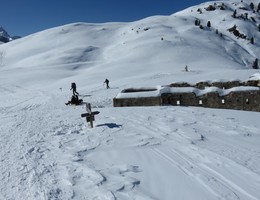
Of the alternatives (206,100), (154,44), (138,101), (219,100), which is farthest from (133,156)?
(154,44)

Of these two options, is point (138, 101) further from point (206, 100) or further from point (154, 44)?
point (154, 44)

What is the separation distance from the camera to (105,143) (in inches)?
402

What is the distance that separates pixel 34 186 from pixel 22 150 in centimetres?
297

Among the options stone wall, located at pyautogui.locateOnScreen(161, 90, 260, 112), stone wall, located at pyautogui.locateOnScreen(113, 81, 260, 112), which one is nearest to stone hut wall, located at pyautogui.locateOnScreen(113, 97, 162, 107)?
stone wall, located at pyautogui.locateOnScreen(113, 81, 260, 112)

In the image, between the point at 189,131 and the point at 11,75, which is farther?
the point at 11,75

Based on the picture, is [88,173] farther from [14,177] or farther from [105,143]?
[105,143]

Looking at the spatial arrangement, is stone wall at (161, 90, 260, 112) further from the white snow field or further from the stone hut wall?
the white snow field

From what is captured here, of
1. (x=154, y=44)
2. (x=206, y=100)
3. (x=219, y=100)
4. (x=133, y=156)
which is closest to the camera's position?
(x=133, y=156)

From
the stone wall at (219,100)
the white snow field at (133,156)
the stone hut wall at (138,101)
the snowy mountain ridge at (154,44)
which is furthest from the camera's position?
the snowy mountain ridge at (154,44)

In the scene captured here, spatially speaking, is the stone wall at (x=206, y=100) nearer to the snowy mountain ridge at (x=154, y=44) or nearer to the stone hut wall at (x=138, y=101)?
the stone hut wall at (x=138, y=101)

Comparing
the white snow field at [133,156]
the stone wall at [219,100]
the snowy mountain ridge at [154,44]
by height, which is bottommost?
the white snow field at [133,156]

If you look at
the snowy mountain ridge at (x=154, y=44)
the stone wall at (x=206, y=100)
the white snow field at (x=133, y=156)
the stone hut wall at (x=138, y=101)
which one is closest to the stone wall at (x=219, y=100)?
the stone wall at (x=206, y=100)

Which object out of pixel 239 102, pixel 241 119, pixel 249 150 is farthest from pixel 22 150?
pixel 239 102

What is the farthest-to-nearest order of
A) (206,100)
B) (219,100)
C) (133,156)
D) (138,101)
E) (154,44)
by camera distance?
(154,44) → (138,101) → (206,100) → (219,100) → (133,156)
